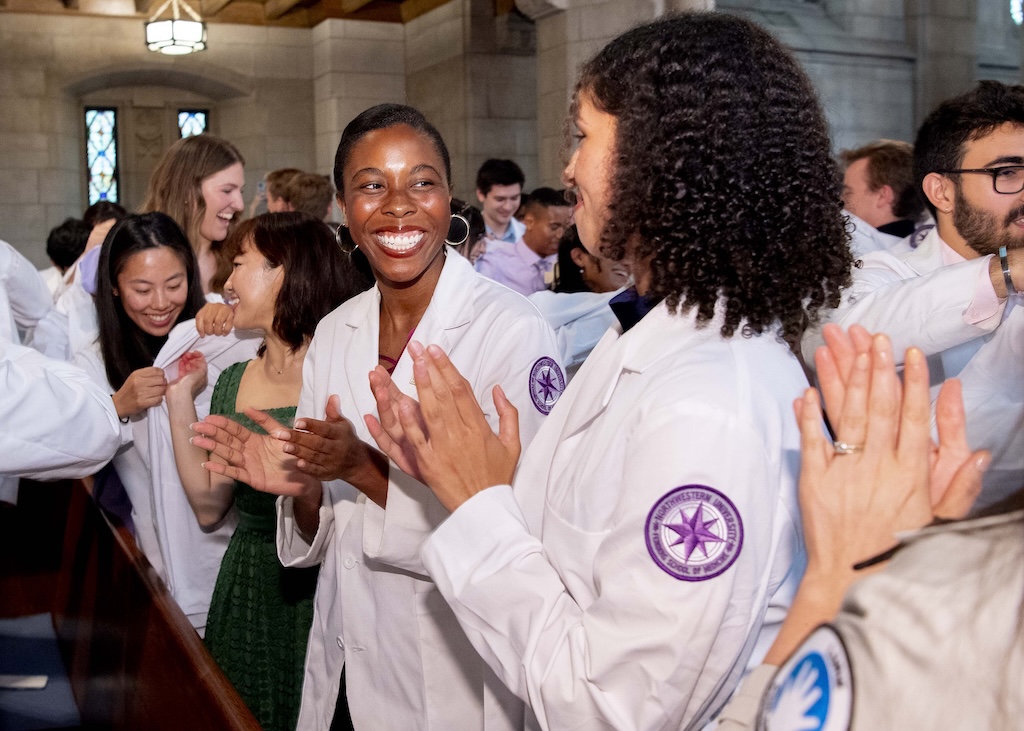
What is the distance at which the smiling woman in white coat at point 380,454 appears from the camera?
79.4 inches

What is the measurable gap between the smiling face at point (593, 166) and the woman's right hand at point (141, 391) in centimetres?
187

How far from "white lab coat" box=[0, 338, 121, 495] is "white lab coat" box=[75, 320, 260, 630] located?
31.7 inches

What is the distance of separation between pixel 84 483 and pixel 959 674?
3458mm

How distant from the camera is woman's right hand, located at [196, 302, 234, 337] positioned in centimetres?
307

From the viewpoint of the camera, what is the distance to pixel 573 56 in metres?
7.00

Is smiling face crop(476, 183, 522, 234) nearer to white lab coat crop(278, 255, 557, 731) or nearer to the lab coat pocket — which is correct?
white lab coat crop(278, 255, 557, 731)

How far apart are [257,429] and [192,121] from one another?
1125 cm

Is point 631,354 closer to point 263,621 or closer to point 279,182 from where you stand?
point 263,621

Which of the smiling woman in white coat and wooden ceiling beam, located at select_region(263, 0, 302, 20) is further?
wooden ceiling beam, located at select_region(263, 0, 302, 20)

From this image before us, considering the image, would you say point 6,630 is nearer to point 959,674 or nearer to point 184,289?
point 184,289

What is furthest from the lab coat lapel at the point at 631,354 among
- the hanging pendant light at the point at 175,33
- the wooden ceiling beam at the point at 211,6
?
the wooden ceiling beam at the point at 211,6

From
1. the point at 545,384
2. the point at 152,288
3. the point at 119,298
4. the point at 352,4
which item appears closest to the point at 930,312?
the point at 545,384

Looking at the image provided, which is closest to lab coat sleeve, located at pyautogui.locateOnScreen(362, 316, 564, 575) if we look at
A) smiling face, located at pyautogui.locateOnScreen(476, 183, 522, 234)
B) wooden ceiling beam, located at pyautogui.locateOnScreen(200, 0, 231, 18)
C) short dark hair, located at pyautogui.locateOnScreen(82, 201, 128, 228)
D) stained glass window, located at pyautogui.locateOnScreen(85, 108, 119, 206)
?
smiling face, located at pyautogui.locateOnScreen(476, 183, 522, 234)

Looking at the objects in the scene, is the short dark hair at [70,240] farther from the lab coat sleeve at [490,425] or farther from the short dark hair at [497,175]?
the lab coat sleeve at [490,425]
